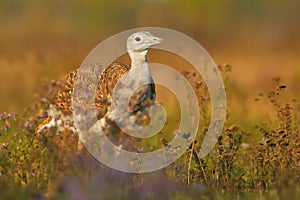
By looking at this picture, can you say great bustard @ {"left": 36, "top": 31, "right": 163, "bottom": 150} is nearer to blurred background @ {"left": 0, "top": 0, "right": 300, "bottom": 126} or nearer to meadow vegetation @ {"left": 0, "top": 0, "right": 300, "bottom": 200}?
meadow vegetation @ {"left": 0, "top": 0, "right": 300, "bottom": 200}

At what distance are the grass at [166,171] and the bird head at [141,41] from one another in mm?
480

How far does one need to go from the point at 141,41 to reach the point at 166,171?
137 centimetres

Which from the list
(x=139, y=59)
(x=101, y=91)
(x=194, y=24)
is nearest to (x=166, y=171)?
(x=101, y=91)

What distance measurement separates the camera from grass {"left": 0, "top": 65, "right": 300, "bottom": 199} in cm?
438

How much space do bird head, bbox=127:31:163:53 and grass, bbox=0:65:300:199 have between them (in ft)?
1.57

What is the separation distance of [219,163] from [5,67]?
4471 millimetres

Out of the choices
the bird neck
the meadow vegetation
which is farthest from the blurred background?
the bird neck

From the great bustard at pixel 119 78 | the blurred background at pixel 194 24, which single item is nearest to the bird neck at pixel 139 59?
the great bustard at pixel 119 78

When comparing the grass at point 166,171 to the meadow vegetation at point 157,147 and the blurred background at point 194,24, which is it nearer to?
the meadow vegetation at point 157,147

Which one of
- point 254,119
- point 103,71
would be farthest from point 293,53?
point 103,71

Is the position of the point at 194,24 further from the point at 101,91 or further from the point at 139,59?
the point at 101,91

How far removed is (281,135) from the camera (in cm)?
519

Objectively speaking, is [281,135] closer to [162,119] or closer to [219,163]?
[219,163]

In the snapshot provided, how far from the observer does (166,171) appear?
17.1 ft
